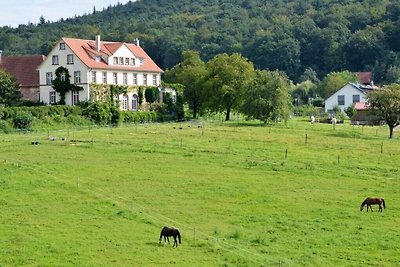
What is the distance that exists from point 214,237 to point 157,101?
51.8m

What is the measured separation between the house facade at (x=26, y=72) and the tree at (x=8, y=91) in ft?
12.3

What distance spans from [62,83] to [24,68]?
821cm

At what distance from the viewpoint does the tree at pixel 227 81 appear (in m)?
73.9

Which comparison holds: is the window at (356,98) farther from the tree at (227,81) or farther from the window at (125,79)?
the window at (125,79)

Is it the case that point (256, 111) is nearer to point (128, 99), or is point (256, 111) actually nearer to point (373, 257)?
point (128, 99)

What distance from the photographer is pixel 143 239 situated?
1220 inches

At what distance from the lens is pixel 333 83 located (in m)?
123

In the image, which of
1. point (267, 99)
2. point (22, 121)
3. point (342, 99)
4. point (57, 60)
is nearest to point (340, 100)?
point (342, 99)

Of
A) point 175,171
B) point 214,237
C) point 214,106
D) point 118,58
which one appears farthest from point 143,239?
point 118,58

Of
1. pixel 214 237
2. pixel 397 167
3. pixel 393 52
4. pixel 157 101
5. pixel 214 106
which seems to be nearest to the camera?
pixel 214 237

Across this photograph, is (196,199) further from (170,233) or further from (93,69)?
(93,69)

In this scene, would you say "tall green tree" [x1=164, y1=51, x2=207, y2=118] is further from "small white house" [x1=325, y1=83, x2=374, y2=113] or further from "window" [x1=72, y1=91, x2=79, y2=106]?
"small white house" [x1=325, y1=83, x2=374, y2=113]

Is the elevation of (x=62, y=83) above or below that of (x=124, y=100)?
above

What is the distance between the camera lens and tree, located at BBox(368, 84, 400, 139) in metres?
65.2
